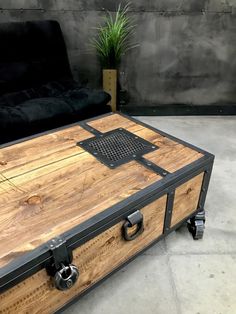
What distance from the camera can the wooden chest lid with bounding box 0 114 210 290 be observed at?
966 mm

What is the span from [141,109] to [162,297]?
192 cm

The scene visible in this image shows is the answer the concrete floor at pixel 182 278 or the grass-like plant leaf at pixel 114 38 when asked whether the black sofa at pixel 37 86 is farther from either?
the concrete floor at pixel 182 278

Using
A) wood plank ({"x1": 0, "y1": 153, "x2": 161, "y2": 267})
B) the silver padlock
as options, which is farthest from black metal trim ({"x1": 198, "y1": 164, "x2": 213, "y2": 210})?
the silver padlock

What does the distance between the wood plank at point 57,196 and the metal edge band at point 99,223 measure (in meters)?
0.02

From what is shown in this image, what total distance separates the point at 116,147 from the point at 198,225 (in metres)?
0.56

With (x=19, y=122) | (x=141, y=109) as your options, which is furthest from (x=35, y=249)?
(x=141, y=109)

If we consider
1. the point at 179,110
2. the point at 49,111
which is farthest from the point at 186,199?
the point at 179,110

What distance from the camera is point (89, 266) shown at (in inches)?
42.4

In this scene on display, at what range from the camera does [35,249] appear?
0.89 metres

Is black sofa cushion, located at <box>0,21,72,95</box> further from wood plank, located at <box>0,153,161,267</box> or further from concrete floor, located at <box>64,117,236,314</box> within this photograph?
concrete floor, located at <box>64,117,236,314</box>

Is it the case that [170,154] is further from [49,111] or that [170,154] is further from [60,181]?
[49,111]

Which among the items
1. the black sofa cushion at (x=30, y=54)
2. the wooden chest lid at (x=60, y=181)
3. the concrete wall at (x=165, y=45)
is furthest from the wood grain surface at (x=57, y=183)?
the concrete wall at (x=165, y=45)

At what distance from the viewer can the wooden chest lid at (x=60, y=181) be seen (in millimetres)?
966

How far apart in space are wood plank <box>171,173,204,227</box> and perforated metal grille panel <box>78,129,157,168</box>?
23 centimetres
